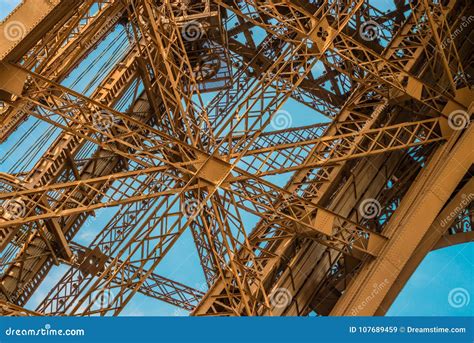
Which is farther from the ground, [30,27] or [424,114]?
[424,114]

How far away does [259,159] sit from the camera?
18.9m

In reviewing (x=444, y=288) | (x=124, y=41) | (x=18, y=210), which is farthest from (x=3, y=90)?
(x=444, y=288)

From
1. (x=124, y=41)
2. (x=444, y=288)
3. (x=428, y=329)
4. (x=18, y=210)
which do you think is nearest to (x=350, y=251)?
(x=428, y=329)

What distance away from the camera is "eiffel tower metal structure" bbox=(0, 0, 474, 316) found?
→ 57.9 feet

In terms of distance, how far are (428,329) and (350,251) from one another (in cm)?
545

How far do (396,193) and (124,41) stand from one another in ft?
33.7

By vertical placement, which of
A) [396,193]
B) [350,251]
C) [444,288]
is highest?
[444,288]

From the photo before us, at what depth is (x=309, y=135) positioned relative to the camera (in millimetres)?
27906

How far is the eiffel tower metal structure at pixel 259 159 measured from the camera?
17641 millimetres

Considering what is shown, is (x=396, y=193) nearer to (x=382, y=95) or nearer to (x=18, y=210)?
(x=382, y=95)

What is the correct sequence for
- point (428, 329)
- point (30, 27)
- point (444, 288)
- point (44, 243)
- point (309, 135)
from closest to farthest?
1. point (428, 329)
2. point (30, 27)
3. point (44, 243)
4. point (309, 135)
5. point (444, 288)

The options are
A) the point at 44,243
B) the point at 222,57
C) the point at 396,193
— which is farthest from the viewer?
the point at 222,57

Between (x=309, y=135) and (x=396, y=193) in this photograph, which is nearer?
(x=396, y=193)

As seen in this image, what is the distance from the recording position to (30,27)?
16.0m
